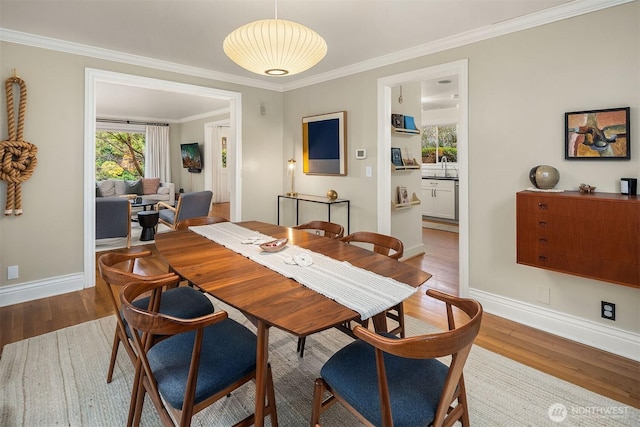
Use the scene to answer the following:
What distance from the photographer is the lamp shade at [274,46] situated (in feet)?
5.70

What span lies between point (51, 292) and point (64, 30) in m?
2.41

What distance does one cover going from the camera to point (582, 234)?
226cm

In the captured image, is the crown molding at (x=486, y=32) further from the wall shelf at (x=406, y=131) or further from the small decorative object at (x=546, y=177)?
the small decorative object at (x=546, y=177)

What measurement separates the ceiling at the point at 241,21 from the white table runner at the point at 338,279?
175 centimetres

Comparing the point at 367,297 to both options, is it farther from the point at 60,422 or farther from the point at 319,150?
the point at 319,150

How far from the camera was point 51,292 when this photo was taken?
10.9ft

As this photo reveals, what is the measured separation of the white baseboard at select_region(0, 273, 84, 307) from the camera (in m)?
3.12

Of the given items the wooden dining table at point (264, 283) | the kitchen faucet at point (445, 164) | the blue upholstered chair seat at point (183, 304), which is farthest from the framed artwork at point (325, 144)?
the kitchen faucet at point (445, 164)

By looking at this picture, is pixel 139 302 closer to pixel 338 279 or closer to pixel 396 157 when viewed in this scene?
pixel 338 279

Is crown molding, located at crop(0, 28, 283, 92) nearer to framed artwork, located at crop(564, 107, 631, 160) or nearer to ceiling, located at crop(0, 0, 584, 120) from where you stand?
ceiling, located at crop(0, 0, 584, 120)

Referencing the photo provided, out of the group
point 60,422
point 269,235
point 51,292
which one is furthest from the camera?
point 51,292

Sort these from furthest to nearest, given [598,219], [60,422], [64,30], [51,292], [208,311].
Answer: [51,292], [64,30], [598,219], [208,311], [60,422]

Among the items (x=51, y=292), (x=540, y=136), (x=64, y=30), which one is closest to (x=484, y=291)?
(x=540, y=136)

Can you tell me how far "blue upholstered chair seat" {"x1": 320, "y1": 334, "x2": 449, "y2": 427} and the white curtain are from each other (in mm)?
9637
